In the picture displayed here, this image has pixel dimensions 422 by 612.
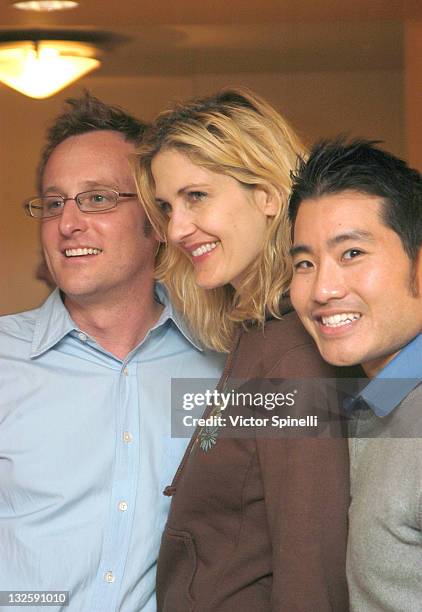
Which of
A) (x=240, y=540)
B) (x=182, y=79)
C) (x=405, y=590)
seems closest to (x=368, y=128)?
(x=182, y=79)

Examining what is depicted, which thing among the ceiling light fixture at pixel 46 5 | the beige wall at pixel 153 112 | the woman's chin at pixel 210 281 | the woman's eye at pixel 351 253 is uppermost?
the ceiling light fixture at pixel 46 5

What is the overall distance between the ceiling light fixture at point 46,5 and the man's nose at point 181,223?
1.10m

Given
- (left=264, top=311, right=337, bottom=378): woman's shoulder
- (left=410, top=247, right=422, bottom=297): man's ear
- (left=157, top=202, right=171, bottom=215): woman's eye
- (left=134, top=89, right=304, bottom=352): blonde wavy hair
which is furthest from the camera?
(left=157, top=202, right=171, bottom=215): woman's eye

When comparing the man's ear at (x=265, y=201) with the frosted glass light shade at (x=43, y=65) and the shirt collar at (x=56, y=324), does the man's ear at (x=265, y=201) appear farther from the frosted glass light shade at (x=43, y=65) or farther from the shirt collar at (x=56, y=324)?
the frosted glass light shade at (x=43, y=65)

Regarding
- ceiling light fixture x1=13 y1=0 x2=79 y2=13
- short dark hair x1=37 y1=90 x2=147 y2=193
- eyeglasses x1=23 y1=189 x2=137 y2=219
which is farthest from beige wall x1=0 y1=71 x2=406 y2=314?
eyeglasses x1=23 y1=189 x2=137 y2=219

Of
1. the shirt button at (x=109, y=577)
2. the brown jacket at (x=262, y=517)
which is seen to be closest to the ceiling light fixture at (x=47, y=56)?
the brown jacket at (x=262, y=517)

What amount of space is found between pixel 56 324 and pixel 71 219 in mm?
177

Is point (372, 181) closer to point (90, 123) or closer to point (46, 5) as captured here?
point (90, 123)

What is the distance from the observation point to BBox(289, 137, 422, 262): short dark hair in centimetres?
124

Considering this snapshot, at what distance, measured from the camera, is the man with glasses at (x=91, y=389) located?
1.55m

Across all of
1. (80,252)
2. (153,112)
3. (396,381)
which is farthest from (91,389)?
(153,112)

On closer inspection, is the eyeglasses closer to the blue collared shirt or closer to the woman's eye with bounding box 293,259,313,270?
the blue collared shirt

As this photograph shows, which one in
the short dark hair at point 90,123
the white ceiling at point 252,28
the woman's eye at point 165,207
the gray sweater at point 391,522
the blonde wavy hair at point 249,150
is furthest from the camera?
the white ceiling at point 252,28

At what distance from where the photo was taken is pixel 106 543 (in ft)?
5.09
